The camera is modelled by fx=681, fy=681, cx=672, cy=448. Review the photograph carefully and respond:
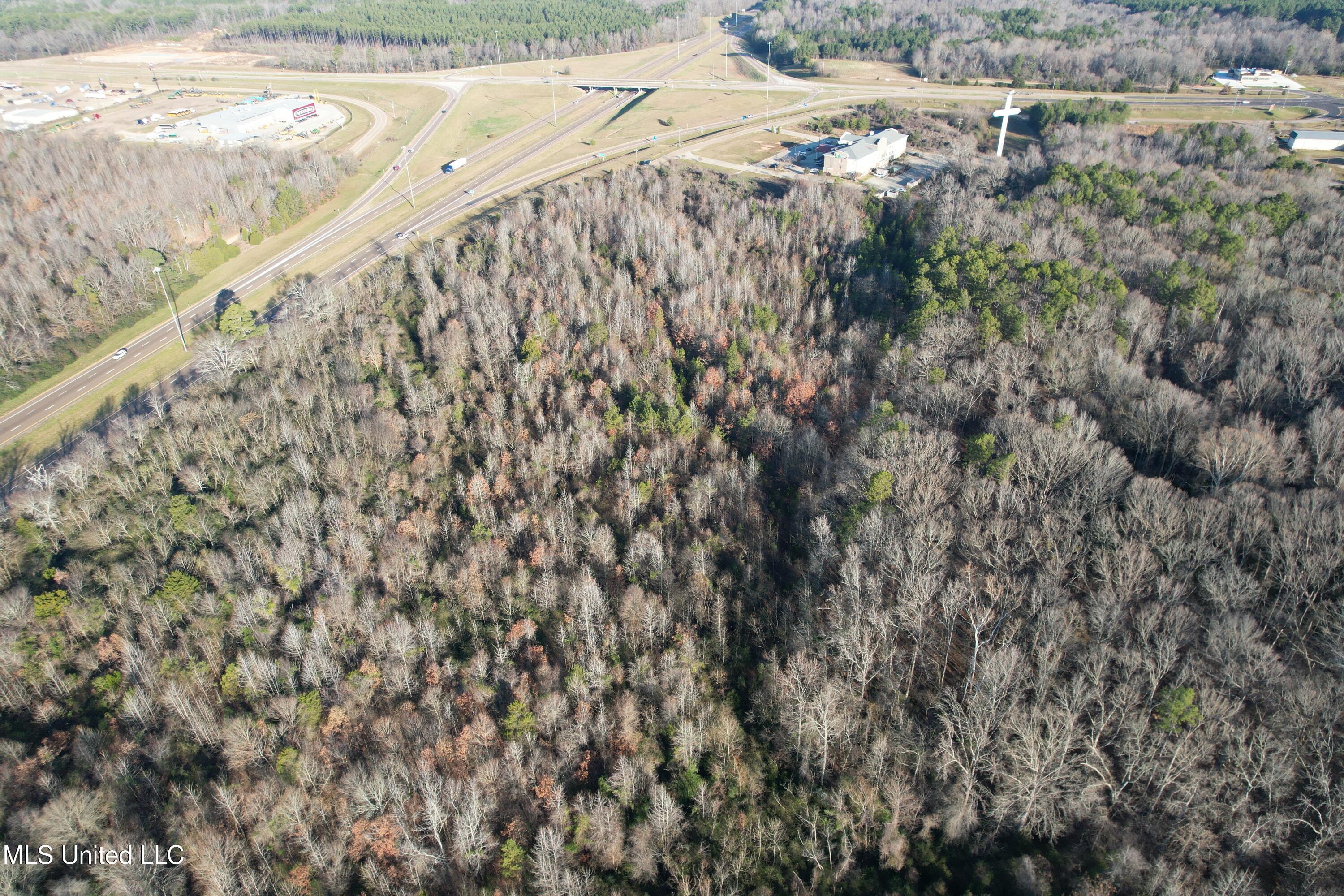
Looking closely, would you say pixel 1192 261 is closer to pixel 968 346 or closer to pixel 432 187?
pixel 968 346

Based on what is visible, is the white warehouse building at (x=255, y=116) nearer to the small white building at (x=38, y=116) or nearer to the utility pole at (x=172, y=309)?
the small white building at (x=38, y=116)

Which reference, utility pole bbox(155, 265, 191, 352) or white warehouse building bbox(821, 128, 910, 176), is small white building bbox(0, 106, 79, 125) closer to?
utility pole bbox(155, 265, 191, 352)

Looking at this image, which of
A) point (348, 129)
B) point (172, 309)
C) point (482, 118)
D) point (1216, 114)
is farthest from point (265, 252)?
point (1216, 114)

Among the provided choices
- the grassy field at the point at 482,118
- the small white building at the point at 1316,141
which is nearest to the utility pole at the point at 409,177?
the grassy field at the point at 482,118

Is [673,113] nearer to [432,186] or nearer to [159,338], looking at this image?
[432,186]

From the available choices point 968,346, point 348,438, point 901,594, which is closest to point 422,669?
point 348,438
